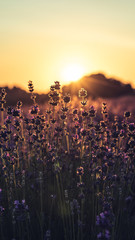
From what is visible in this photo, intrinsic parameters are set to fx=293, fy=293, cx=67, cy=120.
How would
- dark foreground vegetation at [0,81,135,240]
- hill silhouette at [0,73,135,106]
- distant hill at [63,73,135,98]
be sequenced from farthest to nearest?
1. distant hill at [63,73,135,98]
2. hill silhouette at [0,73,135,106]
3. dark foreground vegetation at [0,81,135,240]

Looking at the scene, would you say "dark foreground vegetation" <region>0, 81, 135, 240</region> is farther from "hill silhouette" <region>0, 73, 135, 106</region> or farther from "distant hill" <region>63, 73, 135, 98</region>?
"distant hill" <region>63, 73, 135, 98</region>

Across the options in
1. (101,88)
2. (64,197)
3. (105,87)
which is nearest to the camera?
(64,197)

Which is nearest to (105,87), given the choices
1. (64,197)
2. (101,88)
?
(101,88)

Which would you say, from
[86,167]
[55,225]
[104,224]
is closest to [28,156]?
[86,167]

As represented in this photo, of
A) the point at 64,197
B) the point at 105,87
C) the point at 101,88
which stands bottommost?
the point at 64,197

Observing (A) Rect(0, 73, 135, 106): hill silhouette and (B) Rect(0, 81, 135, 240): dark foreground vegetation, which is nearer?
(B) Rect(0, 81, 135, 240): dark foreground vegetation

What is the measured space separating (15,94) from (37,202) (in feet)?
119

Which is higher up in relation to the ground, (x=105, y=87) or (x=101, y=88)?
(x=105, y=87)

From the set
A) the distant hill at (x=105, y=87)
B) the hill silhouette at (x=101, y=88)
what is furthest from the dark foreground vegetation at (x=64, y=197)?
the distant hill at (x=105, y=87)

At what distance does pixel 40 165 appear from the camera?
3850 mm

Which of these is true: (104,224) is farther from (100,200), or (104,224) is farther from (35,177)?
(35,177)

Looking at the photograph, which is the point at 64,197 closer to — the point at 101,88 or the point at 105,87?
the point at 101,88

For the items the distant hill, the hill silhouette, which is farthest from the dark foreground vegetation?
the distant hill

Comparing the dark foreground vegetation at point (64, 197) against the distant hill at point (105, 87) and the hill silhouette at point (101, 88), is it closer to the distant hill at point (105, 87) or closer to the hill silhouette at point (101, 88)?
the hill silhouette at point (101, 88)
